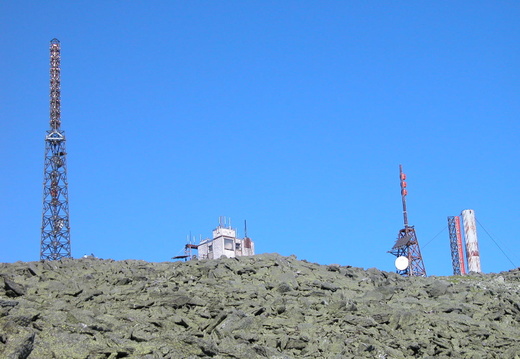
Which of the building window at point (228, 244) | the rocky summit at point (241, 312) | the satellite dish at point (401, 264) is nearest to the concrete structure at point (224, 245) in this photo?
the building window at point (228, 244)

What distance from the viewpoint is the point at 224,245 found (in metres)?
53.2

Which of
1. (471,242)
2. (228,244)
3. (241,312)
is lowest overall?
(241,312)

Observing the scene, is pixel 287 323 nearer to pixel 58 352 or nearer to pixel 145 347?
pixel 145 347

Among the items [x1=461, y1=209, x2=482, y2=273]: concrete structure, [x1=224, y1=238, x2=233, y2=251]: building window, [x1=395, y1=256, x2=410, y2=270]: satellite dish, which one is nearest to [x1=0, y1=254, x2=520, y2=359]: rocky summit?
[x1=395, y1=256, x2=410, y2=270]: satellite dish

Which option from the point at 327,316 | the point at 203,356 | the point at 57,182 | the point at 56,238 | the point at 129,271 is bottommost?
the point at 203,356

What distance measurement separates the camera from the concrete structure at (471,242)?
220 ft

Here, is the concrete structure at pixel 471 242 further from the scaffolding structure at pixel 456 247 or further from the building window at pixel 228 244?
the building window at pixel 228 244

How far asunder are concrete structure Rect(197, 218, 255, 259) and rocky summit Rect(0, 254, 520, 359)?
62.8 ft

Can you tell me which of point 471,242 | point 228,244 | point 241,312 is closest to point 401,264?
point 228,244

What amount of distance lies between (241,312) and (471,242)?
154 ft

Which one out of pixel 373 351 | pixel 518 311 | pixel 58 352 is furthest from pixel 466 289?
pixel 58 352

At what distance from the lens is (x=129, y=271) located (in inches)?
1192

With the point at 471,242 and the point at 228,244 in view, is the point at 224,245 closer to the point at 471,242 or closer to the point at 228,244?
the point at 228,244

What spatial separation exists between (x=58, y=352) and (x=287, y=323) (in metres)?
8.27
